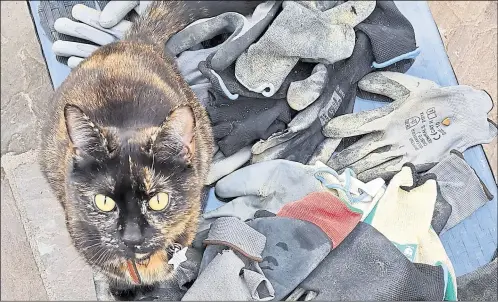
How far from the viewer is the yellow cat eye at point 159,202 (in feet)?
3.71

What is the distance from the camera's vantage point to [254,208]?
61.7 inches

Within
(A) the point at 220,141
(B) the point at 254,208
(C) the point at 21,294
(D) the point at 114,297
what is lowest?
(C) the point at 21,294

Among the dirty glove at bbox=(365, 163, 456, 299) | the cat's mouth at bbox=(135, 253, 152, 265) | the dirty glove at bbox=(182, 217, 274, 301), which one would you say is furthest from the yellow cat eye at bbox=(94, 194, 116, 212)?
the dirty glove at bbox=(365, 163, 456, 299)

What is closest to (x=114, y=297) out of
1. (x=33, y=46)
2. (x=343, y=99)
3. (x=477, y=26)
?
(x=343, y=99)

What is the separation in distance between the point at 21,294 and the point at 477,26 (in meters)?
1.74

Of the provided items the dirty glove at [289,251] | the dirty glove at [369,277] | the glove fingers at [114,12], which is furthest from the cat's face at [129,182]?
the glove fingers at [114,12]

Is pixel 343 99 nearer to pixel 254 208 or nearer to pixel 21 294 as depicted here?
pixel 254 208

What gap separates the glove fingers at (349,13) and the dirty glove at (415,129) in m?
0.25

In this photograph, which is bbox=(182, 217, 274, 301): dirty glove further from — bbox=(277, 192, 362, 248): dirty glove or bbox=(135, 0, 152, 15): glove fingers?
bbox=(135, 0, 152, 15): glove fingers

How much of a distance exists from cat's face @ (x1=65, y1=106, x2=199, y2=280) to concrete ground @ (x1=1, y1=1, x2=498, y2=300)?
58 cm

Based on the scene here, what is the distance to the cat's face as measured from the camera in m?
1.10

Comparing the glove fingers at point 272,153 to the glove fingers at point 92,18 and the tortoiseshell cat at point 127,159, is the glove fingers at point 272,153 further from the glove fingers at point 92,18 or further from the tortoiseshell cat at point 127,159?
the glove fingers at point 92,18

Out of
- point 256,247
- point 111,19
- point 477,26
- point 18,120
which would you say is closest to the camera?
point 256,247

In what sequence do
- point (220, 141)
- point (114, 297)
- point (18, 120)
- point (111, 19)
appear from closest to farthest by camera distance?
point (114, 297) < point (220, 141) < point (111, 19) < point (18, 120)
